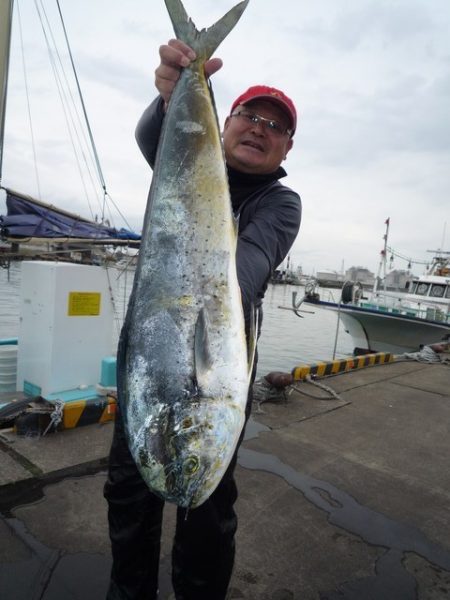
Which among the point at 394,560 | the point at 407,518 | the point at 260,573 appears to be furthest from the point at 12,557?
the point at 407,518

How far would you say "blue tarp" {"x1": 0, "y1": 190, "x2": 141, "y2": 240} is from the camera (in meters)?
6.59

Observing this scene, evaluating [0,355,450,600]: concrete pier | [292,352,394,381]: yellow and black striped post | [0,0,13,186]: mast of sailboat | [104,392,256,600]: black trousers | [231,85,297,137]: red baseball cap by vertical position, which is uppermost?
[0,0,13,186]: mast of sailboat

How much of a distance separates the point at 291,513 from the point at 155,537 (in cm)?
149

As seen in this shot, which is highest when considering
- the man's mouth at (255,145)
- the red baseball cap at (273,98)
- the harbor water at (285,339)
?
the red baseball cap at (273,98)

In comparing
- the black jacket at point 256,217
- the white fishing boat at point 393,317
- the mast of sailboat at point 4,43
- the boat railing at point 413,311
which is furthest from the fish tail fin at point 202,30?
the boat railing at point 413,311

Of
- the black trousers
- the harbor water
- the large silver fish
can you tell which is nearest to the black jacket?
the large silver fish

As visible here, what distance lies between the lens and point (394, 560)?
2740 mm

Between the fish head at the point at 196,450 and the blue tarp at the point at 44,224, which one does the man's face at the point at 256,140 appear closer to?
the fish head at the point at 196,450

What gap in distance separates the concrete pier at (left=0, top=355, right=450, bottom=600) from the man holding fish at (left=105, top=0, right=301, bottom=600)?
0.67m

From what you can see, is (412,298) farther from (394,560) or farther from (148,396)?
(148,396)

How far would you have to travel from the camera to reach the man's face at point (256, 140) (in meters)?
2.02

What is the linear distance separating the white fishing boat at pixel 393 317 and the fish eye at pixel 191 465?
14.3 metres

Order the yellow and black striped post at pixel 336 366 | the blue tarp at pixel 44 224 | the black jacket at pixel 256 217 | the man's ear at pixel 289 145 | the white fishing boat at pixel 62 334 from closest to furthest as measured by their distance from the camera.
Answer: the black jacket at pixel 256 217 → the man's ear at pixel 289 145 → the white fishing boat at pixel 62 334 → the blue tarp at pixel 44 224 → the yellow and black striped post at pixel 336 366

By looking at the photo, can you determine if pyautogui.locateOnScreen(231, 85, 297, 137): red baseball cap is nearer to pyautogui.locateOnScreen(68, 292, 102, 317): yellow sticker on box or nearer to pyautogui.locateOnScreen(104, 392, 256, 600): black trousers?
pyautogui.locateOnScreen(104, 392, 256, 600): black trousers
